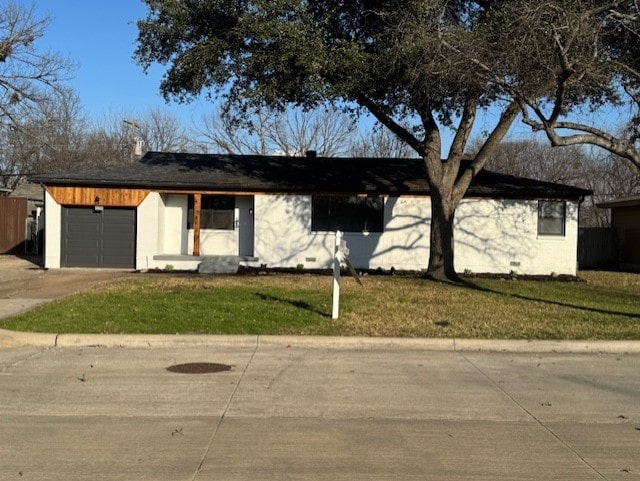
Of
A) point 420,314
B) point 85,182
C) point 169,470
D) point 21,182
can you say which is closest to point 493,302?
point 420,314

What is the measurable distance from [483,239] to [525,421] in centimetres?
1672

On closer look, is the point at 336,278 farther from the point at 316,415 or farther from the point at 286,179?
the point at 286,179

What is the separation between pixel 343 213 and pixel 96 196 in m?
8.38

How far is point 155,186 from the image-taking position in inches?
858

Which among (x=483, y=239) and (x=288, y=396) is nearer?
(x=288, y=396)

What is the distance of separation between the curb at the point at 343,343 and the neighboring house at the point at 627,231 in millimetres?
18891

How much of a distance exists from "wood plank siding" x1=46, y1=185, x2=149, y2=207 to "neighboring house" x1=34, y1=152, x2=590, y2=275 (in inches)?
1.3

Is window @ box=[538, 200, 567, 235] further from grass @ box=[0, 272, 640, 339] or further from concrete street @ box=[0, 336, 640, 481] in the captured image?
concrete street @ box=[0, 336, 640, 481]

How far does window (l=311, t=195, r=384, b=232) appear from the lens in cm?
2244

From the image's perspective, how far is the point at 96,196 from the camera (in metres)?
21.6

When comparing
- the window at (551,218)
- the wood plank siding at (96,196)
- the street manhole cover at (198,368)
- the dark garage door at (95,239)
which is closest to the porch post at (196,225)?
the wood plank siding at (96,196)

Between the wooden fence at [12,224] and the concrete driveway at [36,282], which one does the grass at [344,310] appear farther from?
the wooden fence at [12,224]

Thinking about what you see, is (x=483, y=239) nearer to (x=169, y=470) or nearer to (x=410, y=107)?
(x=410, y=107)

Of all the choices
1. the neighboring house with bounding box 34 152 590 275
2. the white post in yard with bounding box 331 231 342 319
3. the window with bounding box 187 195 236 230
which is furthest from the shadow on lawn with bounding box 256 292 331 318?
the window with bounding box 187 195 236 230
